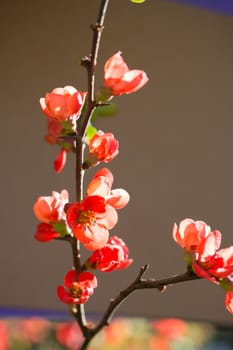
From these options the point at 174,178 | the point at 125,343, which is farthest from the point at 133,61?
the point at 125,343

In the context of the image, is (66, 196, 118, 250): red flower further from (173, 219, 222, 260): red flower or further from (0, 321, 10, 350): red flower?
(0, 321, 10, 350): red flower

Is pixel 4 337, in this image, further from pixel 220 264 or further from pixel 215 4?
pixel 215 4

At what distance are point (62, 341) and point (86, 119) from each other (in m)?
0.91

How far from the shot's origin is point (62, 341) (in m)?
1.33

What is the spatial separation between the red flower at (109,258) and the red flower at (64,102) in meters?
0.12

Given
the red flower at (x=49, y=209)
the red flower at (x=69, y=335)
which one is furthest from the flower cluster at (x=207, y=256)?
the red flower at (x=69, y=335)

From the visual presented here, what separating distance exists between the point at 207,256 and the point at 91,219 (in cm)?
10

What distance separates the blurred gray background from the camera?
1592 mm

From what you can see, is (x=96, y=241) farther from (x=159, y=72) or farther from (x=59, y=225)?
(x=159, y=72)

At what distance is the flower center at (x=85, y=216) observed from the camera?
19.8 inches

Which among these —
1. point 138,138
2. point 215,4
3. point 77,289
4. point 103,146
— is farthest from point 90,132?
point 215,4

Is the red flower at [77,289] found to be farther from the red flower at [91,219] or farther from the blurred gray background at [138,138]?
the blurred gray background at [138,138]

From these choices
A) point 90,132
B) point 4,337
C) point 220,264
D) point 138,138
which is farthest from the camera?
point 138,138

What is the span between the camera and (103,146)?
1.85 ft
